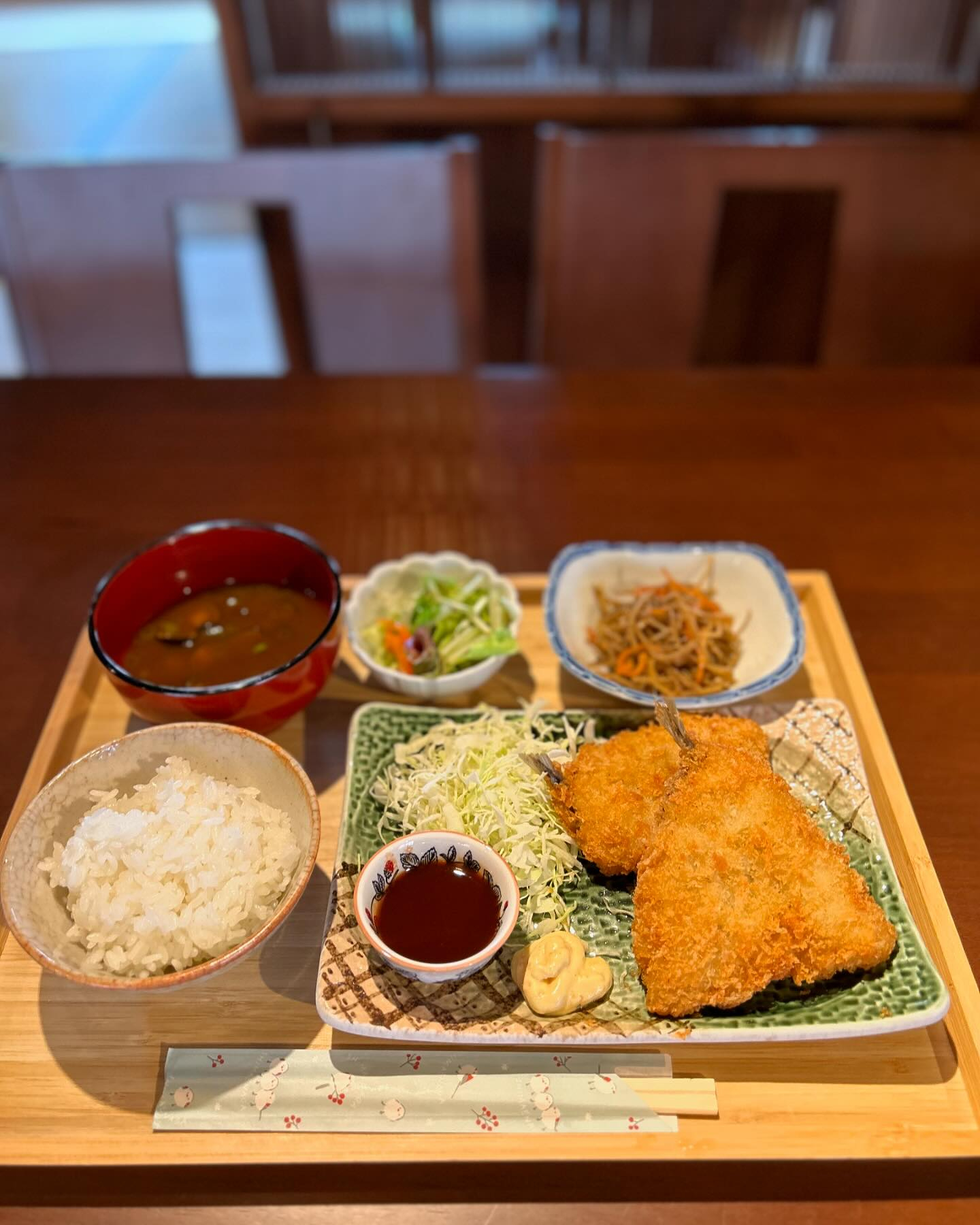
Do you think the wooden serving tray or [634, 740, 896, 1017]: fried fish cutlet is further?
[634, 740, 896, 1017]: fried fish cutlet

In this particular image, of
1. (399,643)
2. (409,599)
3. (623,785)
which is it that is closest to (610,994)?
(623,785)

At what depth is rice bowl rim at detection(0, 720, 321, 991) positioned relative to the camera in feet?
4.35

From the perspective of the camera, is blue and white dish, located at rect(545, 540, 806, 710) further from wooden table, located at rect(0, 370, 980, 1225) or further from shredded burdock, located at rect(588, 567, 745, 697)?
wooden table, located at rect(0, 370, 980, 1225)

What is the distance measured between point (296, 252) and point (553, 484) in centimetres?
126

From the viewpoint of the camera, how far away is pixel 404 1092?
137 cm

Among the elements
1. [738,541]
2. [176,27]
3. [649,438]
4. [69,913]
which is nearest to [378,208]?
[649,438]

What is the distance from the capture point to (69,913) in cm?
146

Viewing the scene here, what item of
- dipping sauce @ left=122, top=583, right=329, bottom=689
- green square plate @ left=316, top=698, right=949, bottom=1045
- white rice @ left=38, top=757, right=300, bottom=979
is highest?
dipping sauce @ left=122, top=583, right=329, bottom=689

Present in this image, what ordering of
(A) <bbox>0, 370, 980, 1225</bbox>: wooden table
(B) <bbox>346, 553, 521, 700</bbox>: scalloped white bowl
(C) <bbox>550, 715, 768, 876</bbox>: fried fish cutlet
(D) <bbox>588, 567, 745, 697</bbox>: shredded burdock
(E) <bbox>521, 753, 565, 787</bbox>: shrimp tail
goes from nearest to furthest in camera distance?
(C) <bbox>550, 715, 768, 876</bbox>: fried fish cutlet, (E) <bbox>521, 753, 565, 787</bbox>: shrimp tail, (B) <bbox>346, 553, 521, 700</bbox>: scalloped white bowl, (D) <bbox>588, 567, 745, 697</bbox>: shredded burdock, (A) <bbox>0, 370, 980, 1225</bbox>: wooden table

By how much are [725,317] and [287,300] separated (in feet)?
6.29

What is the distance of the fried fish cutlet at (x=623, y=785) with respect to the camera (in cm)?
162

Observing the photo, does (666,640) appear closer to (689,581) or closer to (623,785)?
(689,581)

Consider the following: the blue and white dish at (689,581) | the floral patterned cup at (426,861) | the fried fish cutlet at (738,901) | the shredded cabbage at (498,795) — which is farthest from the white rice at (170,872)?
the blue and white dish at (689,581)

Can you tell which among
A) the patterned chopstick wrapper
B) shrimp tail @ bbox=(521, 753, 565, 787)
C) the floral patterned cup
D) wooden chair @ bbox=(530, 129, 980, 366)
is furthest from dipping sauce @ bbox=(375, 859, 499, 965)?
wooden chair @ bbox=(530, 129, 980, 366)
